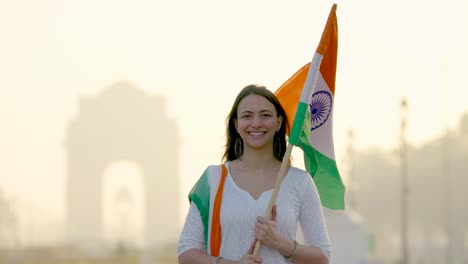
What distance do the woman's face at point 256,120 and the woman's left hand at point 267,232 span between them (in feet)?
1.19

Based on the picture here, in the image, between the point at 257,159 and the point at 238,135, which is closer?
the point at 257,159

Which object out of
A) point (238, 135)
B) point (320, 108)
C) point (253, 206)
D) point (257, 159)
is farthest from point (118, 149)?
point (253, 206)

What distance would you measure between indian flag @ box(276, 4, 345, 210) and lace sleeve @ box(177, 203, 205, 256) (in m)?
0.55

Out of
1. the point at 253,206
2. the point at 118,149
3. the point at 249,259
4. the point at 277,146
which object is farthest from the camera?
the point at 118,149

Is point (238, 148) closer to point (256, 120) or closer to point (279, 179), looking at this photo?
point (256, 120)

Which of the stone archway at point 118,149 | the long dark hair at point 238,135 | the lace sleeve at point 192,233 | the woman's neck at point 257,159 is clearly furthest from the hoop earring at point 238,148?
the stone archway at point 118,149

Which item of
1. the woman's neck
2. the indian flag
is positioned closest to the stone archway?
the indian flag

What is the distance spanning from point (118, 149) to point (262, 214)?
82854mm

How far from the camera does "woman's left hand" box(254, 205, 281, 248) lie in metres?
4.67

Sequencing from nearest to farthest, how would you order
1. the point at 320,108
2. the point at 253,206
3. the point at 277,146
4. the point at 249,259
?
the point at 249,259, the point at 253,206, the point at 277,146, the point at 320,108

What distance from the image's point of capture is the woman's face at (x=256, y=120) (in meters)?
4.89

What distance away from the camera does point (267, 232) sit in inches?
184

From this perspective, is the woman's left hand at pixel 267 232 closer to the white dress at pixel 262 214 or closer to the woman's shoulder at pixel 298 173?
the white dress at pixel 262 214

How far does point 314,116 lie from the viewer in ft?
18.6
